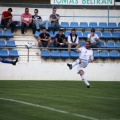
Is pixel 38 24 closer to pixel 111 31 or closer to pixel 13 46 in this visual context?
pixel 13 46

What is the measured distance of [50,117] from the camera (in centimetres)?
1095

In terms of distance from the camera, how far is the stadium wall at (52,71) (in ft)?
84.7

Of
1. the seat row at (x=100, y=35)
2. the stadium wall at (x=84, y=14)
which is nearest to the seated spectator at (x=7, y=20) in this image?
the seat row at (x=100, y=35)

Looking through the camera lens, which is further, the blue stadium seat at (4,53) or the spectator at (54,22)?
the spectator at (54,22)

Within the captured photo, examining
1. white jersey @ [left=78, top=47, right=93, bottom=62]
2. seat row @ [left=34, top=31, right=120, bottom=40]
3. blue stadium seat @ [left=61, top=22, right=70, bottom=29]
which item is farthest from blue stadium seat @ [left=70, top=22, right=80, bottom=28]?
white jersey @ [left=78, top=47, right=93, bottom=62]

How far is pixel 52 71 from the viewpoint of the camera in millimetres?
26188

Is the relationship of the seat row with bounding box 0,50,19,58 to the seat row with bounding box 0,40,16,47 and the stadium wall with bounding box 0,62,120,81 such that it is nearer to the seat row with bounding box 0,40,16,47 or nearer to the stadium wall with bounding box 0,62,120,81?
the seat row with bounding box 0,40,16,47

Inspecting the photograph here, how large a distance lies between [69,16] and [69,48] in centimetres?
458

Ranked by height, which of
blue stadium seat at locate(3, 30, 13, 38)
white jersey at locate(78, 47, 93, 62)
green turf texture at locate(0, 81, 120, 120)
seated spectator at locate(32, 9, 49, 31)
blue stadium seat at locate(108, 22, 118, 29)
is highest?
seated spectator at locate(32, 9, 49, 31)

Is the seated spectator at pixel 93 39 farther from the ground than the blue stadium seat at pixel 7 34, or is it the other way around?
the blue stadium seat at pixel 7 34

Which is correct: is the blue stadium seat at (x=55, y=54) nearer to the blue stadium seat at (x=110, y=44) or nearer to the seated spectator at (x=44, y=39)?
the seated spectator at (x=44, y=39)

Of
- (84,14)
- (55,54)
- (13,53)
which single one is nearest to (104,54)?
(55,54)

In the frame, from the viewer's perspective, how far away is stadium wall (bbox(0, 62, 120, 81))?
84.7ft

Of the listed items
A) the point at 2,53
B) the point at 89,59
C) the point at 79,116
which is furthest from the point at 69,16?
the point at 79,116
